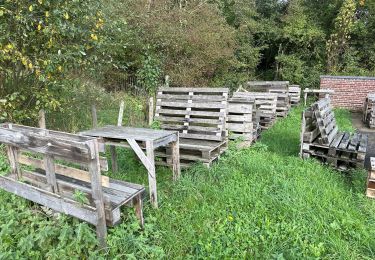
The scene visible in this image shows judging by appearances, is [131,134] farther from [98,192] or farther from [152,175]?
[98,192]

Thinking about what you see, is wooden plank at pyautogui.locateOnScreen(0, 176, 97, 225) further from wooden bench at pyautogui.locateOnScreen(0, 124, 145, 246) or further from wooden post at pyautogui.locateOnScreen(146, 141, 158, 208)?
wooden post at pyautogui.locateOnScreen(146, 141, 158, 208)

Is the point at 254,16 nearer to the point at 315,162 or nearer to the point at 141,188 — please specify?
the point at 315,162

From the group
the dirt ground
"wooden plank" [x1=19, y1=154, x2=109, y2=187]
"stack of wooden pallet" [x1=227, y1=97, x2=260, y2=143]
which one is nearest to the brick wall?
the dirt ground

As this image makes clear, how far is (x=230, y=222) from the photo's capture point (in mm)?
3158

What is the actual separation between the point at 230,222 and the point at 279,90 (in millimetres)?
8221

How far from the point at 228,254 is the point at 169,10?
415 inches

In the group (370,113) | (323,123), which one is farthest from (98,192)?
(370,113)

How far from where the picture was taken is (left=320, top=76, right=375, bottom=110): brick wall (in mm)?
12023

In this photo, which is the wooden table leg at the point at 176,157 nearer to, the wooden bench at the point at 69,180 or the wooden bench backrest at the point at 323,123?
the wooden bench at the point at 69,180

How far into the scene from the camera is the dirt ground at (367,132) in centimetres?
583

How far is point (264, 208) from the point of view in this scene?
11.0ft

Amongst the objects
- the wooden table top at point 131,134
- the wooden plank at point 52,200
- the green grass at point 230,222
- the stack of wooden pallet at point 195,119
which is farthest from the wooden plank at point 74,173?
the stack of wooden pallet at point 195,119

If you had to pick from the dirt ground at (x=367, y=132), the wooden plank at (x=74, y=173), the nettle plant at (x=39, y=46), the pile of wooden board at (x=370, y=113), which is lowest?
the dirt ground at (x=367, y=132)

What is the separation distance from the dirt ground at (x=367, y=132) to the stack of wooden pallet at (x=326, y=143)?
0.49m
